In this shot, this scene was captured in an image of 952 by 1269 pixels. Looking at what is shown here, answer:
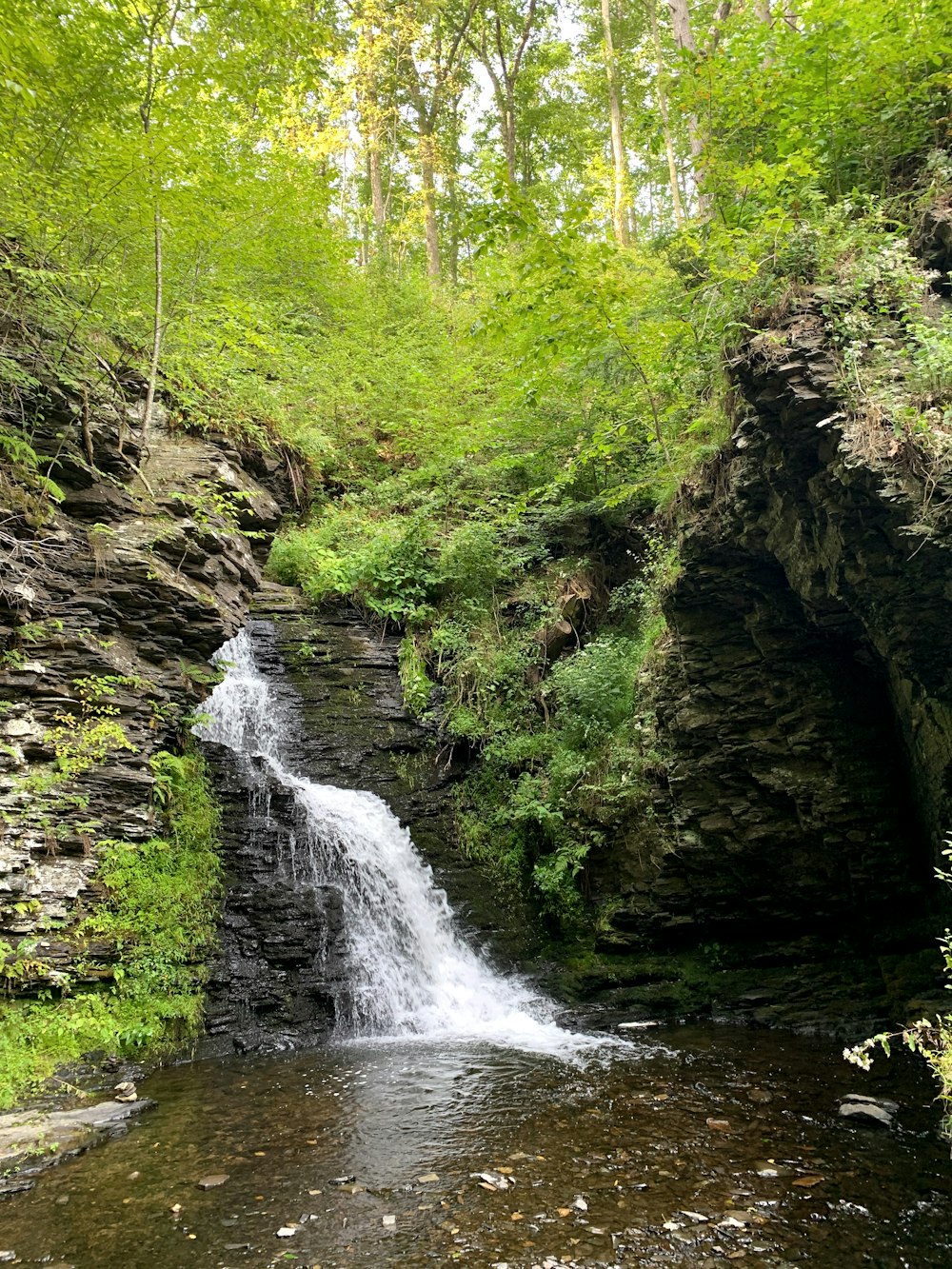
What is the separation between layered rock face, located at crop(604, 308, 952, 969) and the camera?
20.0 feet

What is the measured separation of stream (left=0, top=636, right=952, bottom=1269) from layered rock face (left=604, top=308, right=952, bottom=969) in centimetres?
160

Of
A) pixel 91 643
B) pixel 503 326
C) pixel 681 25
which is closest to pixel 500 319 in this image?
pixel 503 326

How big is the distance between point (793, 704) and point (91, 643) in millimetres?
7895

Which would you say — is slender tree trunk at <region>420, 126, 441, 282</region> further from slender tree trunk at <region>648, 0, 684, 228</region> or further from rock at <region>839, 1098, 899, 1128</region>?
rock at <region>839, 1098, 899, 1128</region>

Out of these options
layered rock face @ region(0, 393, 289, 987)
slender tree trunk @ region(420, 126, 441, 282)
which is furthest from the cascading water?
slender tree trunk @ region(420, 126, 441, 282)

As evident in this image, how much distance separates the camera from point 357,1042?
7578 mm

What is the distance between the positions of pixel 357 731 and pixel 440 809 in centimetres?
182

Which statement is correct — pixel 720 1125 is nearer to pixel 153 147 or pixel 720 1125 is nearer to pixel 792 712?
pixel 792 712

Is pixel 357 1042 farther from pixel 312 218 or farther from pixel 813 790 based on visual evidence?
pixel 312 218

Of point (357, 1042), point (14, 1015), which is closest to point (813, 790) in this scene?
point (357, 1042)

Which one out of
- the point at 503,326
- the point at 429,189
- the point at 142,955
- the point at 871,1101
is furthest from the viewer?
the point at 429,189

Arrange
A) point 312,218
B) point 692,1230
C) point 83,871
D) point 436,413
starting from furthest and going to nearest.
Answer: point 436,413
point 312,218
point 83,871
point 692,1230

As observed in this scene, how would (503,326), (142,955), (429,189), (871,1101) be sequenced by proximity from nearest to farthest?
(871,1101) → (142,955) → (503,326) → (429,189)

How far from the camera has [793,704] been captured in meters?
8.05
